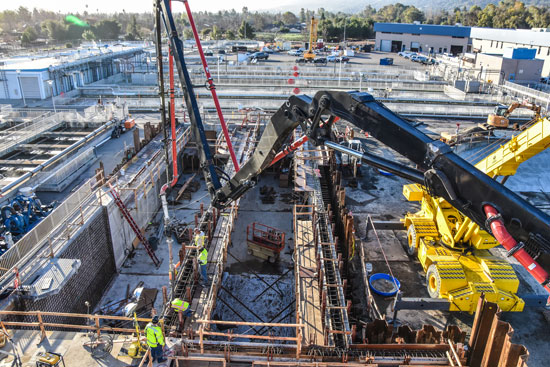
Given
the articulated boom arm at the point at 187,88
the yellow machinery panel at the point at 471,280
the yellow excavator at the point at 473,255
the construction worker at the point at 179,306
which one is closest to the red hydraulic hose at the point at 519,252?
the yellow excavator at the point at 473,255

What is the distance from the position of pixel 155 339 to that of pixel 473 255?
11.1 metres

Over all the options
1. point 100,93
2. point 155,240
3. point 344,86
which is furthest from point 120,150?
point 344,86

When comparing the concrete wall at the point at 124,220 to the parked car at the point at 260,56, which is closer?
the concrete wall at the point at 124,220

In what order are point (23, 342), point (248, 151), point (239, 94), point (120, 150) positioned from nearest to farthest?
point (23, 342) → point (248, 151) → point (120, 150) → point (239, 94)

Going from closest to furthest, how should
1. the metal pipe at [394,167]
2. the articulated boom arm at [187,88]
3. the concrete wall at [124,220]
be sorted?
the metal pipe at [394,167] → the articulated boom arm at [187,88] → the concrete wall at [124,220]

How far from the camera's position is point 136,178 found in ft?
66.0

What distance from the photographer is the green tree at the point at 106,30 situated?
304ft

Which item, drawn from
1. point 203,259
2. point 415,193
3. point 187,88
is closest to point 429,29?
point 415,193

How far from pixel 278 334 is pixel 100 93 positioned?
3862 cm

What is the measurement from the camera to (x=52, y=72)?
3984cm

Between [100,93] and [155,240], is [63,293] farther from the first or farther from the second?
[100,93]

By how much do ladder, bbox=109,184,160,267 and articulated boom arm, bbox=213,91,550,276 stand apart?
367 inches

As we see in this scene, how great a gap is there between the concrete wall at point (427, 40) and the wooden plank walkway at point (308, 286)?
3122 inches

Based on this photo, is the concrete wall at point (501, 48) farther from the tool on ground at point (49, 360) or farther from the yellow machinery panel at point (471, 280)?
the tool on ground at point (49, 360)
